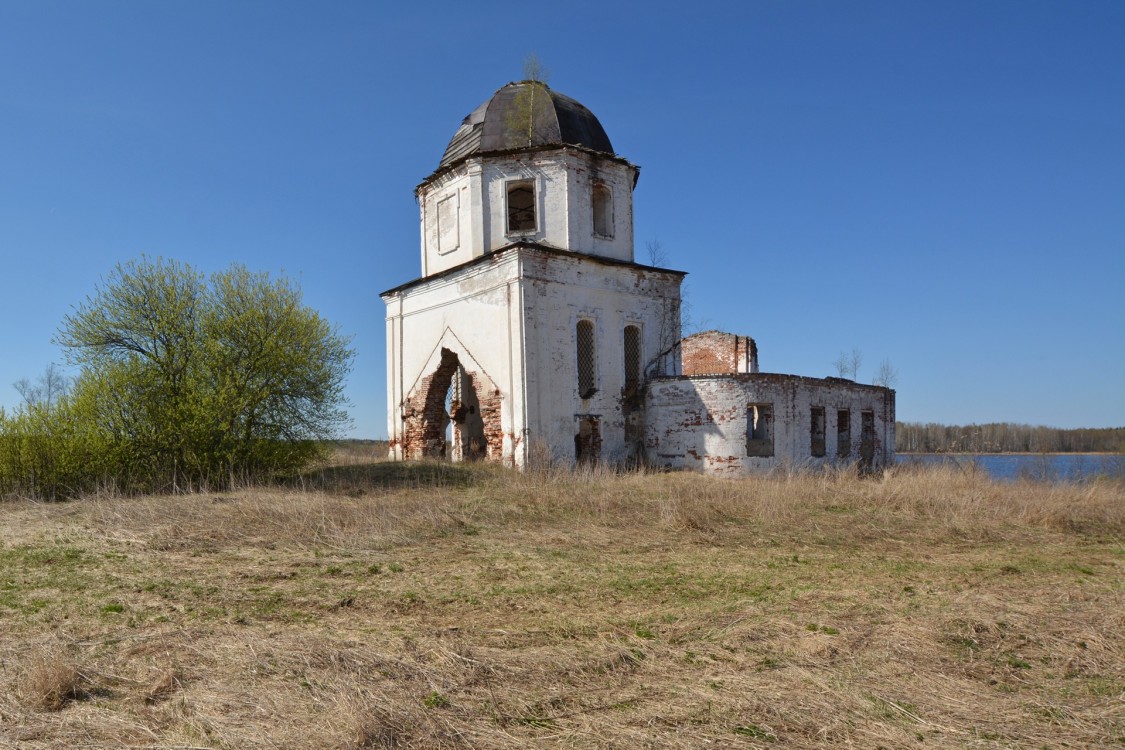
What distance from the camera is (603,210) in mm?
20297

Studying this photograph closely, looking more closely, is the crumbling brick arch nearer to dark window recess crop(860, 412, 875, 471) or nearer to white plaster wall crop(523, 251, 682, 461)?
white plaster wall crop(523, 251, 682, 461)

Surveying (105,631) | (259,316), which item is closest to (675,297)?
(259,316)

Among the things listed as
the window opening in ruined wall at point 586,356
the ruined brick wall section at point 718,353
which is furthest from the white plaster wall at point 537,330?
the ruined brick wall section at point 718,353

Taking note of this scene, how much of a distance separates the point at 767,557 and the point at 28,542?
30.3 feet

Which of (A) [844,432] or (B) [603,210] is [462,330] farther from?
(A) [844,432]

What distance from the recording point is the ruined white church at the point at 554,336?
18078 mm

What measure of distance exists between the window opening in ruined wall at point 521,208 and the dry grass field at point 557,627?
33.8 ft

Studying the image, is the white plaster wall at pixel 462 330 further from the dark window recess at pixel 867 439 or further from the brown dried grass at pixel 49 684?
the brown dried grass at pixel 49 684

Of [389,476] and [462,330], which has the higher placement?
[462,330]

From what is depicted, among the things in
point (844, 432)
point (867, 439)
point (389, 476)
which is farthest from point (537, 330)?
point (867, 439)

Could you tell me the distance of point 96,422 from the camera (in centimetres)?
1539

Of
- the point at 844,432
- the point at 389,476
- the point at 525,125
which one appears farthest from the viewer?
the point at 844,432

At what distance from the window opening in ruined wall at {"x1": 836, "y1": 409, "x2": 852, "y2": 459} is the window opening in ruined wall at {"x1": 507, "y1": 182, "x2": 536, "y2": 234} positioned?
33.5ft

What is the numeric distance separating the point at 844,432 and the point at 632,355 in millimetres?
6696
